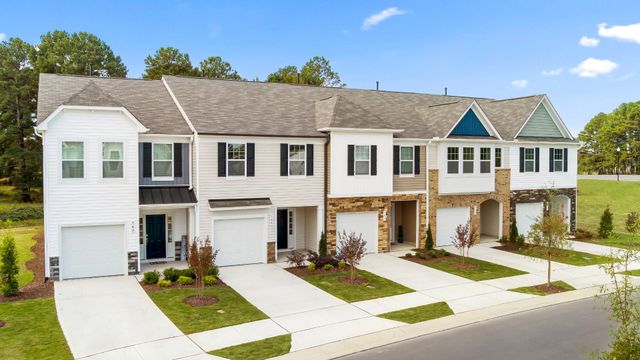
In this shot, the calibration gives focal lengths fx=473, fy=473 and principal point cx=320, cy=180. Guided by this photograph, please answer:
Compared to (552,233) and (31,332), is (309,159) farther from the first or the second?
(31,332)

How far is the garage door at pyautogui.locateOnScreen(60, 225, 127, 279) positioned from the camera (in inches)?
746

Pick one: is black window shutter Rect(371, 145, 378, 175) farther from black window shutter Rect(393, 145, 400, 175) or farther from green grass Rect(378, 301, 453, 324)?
green grass Rect(378, 301, 453, 324)

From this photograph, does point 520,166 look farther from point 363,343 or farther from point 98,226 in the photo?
point 98,226

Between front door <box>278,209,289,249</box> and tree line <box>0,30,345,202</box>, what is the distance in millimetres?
19852

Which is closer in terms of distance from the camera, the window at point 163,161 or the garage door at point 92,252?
the garage door at point 92,252

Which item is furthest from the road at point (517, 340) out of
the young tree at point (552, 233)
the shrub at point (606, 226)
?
the shrub at point (606, 226)

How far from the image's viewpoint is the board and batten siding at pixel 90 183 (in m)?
18.5

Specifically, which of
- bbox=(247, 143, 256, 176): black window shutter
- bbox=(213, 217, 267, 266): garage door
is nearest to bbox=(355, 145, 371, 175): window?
bbox=(247, 143, 256, 176): black window shutter

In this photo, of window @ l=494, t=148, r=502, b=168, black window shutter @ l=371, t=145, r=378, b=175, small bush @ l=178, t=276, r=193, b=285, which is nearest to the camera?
small bush @ l=178, t=276, r=193, b=285

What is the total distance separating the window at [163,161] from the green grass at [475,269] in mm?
12627

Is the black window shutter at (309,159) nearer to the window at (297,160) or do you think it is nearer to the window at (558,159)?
the window at (297,160)

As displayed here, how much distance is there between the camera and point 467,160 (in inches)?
1065

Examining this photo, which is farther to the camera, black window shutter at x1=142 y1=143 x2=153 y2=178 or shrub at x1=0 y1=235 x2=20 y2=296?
black window shutter at x1=142 y1=143 x2=153 y2=178

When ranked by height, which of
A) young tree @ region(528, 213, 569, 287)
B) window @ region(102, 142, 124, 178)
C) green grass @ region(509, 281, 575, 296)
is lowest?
green grass @ region(509, 281, 575, 296)
